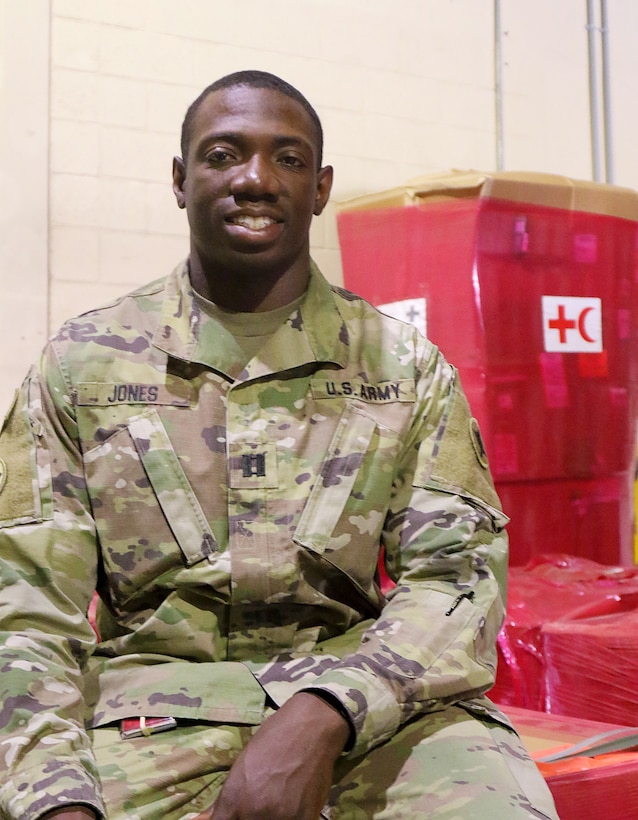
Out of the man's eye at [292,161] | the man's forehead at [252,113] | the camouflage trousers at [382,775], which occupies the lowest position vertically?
the camouflage trousers at [382,775]

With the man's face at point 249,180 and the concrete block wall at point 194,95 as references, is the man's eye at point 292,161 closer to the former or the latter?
the man's face at point 249,180

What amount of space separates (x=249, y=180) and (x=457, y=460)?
407 mm

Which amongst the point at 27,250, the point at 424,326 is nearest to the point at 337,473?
the point at 424,326

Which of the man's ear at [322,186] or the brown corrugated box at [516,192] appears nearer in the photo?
the man's ear at [322,186]

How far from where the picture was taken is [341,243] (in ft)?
8.58

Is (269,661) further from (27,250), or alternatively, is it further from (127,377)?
(27,250)

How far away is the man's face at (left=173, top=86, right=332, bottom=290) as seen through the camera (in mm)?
1181

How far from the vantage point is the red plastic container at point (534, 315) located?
2.30m

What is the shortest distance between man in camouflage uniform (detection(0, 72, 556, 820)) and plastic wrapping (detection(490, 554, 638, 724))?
663 millimetres

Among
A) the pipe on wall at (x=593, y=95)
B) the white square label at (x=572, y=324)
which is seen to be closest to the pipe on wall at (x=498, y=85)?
the pipe on wall at (x=593, y=95)

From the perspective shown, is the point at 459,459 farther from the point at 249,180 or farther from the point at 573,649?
the point at 573,649

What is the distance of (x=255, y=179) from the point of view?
1164 millimetres

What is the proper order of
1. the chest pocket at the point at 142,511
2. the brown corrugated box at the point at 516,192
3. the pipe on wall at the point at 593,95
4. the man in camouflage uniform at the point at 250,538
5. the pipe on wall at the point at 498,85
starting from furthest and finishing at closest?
the pipe on wall at the point at 593,95
the pipe on wall at the point at 498,85
the brown corrugated box at the point at 516,192
the chest pocket at the point at 142,511
the man in camouflage uniform at the point at 250,538

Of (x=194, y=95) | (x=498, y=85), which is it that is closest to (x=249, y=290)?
(x=194, y=95)
